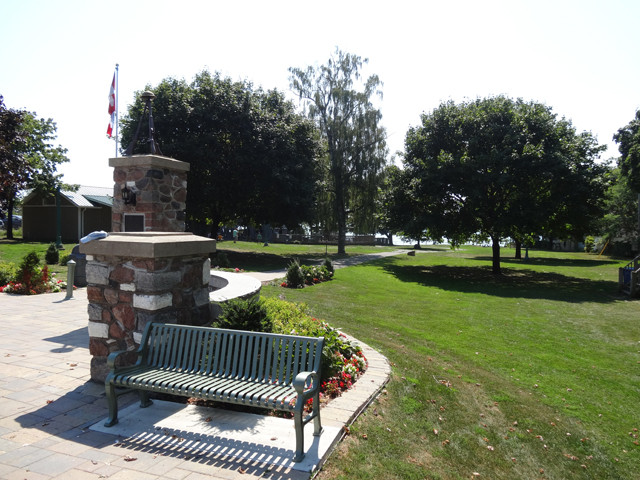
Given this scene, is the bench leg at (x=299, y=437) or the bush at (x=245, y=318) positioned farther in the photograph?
the bush at (x=245, y=318)

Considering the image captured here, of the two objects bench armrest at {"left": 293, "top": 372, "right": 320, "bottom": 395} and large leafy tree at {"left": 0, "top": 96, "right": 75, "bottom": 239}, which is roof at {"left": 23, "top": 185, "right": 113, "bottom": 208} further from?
bench armrest at {"left": 293, "top": 372, "right": 320, "bottom": 395}

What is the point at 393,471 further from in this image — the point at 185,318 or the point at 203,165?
the point at 203,165

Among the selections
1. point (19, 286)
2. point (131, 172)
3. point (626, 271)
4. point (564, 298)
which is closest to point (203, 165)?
point (19, 286)

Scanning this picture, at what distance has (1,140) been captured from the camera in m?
15.1

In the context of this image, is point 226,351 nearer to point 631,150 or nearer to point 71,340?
point 71,340

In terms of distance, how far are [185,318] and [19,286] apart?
9.03 m

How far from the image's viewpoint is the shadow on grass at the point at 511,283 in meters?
16.4

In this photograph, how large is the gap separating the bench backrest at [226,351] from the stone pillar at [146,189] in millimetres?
3301

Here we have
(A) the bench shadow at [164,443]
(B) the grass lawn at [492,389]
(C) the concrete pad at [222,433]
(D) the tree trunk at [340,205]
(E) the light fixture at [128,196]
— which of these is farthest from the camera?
(D) the tree trunk at [340,205]

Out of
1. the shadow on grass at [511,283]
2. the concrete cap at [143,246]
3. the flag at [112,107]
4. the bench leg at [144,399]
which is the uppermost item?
the flag at [112,107]

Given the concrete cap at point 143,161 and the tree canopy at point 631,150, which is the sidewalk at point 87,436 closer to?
the concrete cap at point 143,161

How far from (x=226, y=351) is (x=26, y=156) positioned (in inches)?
1196

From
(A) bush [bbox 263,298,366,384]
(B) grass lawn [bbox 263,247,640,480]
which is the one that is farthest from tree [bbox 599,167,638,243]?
(A) bush [bbox 263,298,366,384]

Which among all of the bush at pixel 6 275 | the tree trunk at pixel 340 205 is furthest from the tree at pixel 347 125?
the bush at pixel 6 275
